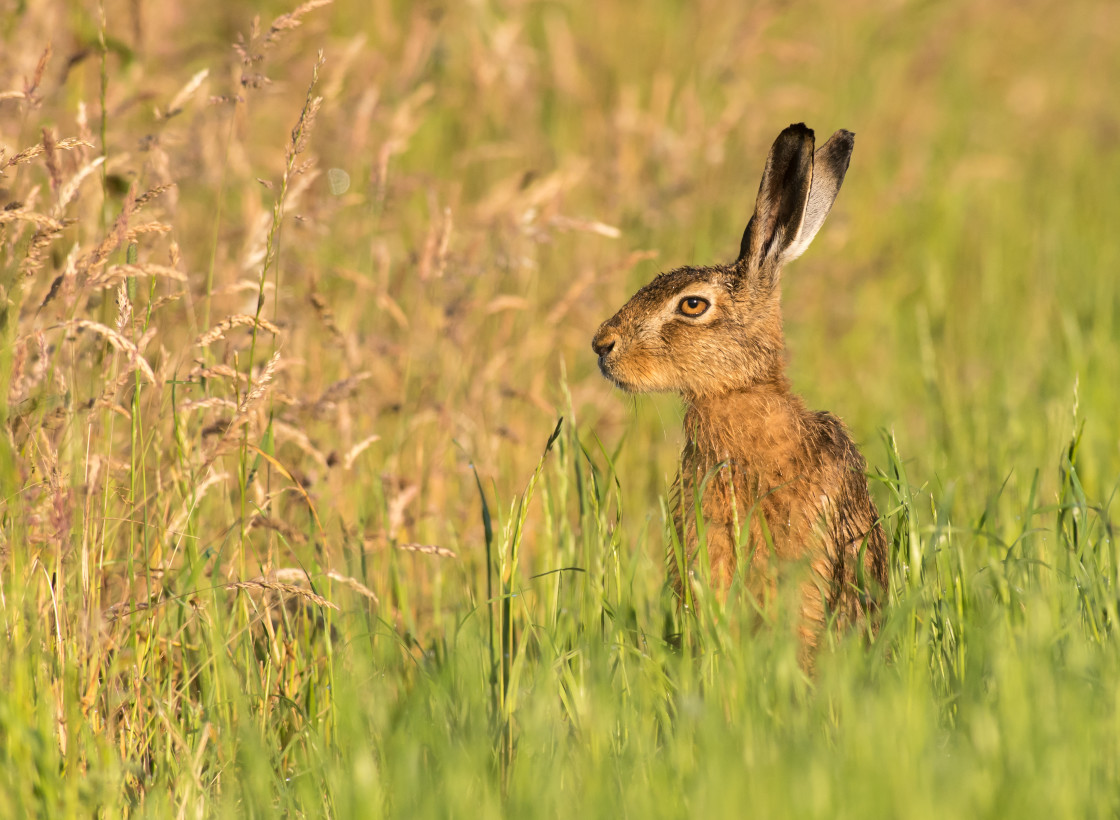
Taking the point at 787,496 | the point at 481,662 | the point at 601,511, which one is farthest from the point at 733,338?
the point at 481,662

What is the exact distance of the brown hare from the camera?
11.9 feet

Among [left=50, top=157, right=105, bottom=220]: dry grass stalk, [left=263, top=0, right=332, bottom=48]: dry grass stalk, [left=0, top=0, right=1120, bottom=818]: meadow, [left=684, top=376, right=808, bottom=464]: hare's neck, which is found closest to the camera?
[left=0, top=0, right=1120, bottom=818]: meadow

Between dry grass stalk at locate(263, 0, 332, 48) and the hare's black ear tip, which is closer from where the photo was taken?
dry grass stalk at locate(263, 0, 332, 48)

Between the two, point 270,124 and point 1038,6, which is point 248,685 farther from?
point 1038,6

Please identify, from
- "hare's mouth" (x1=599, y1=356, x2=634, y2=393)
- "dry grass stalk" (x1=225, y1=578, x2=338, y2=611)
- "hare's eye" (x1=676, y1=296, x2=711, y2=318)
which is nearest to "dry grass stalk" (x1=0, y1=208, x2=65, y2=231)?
"dry grass stalk" (x1=225, y1=578, x2=338, y2=611)

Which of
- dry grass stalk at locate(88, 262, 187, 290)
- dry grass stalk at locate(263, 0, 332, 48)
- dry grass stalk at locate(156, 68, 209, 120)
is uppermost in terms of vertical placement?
dry grass stalk at locate(263, 0, 332, 48)

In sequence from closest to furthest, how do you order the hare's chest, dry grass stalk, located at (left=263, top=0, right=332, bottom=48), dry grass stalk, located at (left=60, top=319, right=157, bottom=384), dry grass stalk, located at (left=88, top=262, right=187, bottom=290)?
dry grass stalk, located at (left=60, top=319, right=157, bottom=384), dry grass stalk, located at (left=88, top=262, right=187, bottom=290), dry grass stalk, located at (left=263, top=0, right=332, bottom=48), the hare's chest

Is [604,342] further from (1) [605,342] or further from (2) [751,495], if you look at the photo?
(2) [751,495]

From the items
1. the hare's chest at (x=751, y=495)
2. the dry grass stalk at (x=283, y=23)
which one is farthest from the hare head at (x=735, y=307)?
the dry grass stalk at (x=283, y=23)

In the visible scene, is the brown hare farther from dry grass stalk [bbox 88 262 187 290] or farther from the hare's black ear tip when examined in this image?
dry grass stalk [bbox 88 262 187 290]

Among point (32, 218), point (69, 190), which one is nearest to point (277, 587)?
point (32, 218)

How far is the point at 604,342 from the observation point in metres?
4.39

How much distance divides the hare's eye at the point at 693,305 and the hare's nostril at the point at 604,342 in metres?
0.27

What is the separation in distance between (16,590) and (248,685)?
62 centimetres
